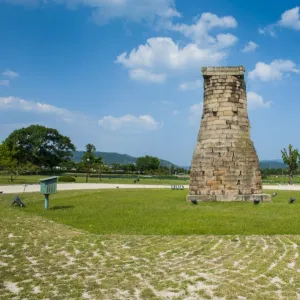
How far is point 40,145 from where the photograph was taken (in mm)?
81062

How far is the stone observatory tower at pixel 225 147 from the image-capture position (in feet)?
61.6

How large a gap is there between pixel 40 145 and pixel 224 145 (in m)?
68.5

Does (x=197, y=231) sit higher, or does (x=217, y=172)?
(x=217, y=172)

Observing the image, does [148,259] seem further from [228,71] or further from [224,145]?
[228,71]

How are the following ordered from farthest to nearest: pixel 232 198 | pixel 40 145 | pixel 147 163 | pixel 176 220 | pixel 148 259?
pixel 147 163
pixel 40 145
pixel 232 198
pixel 176 220
pixel 148 259

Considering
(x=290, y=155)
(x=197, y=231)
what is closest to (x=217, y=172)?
(x=197, y=231)

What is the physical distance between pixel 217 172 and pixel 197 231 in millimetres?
9449

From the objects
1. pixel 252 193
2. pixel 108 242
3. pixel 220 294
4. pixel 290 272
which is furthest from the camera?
pixel 252 193

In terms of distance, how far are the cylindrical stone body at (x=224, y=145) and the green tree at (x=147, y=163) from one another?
102 metres

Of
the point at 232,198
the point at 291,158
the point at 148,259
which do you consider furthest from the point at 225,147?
the point at 291,158

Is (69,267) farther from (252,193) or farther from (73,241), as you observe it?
(252,193)

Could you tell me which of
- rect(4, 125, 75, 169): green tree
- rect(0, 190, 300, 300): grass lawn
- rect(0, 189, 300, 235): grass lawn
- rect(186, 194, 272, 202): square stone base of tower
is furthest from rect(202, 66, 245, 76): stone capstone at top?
rect(4, 125, 75, 169): green tree

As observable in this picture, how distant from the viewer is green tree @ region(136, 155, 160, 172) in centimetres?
12275

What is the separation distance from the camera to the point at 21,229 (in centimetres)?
981
